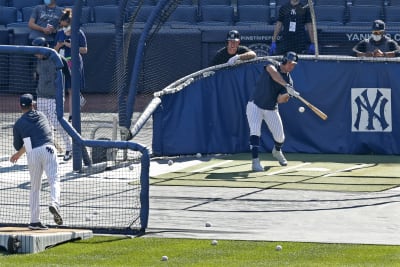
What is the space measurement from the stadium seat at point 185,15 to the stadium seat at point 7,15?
13.2 ft

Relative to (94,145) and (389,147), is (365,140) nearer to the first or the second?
(389,147)

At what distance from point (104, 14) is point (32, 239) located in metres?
15.9

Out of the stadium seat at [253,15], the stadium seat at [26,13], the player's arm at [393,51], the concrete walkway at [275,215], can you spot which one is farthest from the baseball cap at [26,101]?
the stadium seat at [26,13]

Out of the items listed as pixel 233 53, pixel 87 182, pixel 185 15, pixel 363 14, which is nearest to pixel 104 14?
pixel 185 15

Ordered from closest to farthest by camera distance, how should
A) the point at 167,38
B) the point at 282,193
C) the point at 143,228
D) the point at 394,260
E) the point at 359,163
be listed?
the point at 394,260 < the point at 143,228 < the point at 282,193 < the point at 359,163 < the point at 167,38

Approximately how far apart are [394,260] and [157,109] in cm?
828

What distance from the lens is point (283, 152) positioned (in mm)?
19375

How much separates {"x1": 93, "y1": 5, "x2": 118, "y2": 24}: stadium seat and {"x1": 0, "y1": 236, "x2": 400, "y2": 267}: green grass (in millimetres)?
15314

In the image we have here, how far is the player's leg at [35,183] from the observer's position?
1277cm

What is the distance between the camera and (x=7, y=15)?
27.9m

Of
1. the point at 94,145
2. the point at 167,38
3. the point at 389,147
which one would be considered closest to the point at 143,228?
the point at 94,145

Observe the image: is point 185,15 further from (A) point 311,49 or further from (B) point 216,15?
(A) point 311,49

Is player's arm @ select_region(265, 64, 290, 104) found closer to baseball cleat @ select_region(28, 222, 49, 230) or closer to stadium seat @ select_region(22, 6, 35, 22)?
baseball cleat @ select_region(28, 222, 49, 230)

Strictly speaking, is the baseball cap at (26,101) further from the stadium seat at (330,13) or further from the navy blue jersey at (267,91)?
the stadium seat at (330,13)
